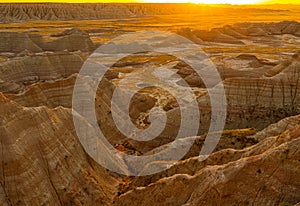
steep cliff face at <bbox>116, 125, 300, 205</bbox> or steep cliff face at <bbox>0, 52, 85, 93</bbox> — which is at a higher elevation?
steep cliff face at <bbox>116, 125, 300, 205</bbox>

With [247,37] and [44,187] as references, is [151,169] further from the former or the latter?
[247,37]

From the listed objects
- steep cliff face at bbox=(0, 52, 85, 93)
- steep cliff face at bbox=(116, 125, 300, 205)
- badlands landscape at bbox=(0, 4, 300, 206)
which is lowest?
steep cliff face at bbox=(0, 52, 85, 93)

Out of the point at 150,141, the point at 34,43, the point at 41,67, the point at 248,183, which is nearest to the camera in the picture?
the point at 248,183

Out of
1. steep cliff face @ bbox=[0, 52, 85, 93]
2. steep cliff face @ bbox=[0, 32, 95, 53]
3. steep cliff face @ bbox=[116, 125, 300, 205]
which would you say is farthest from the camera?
steep cliff face @ bbox=[0, 32, 95, 53]

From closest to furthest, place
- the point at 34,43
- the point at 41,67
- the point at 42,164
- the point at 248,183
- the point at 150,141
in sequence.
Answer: the point at 248,183
the point at 42,164
the point at 150,141
the point at 41,67
the point at 34,43

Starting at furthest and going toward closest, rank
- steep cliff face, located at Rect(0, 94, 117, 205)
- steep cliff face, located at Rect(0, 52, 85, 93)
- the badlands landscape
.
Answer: steep cliff face, located at Rect(0, 52, 85, 93) → steep cliff face, located at Rect(0, 94, 117, 205) → the badlands landscape

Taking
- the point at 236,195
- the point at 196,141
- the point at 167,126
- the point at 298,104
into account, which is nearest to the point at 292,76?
the point at 298,104

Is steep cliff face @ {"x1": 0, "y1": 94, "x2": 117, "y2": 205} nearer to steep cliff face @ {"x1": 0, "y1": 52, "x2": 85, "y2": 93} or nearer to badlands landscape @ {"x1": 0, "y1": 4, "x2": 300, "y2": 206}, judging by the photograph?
badlands landscape @ {"x1": 0, "y1": 4, "x2": 300, "y2": 206}

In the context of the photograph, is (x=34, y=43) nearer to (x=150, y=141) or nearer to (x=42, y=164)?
(x=150, y=141)

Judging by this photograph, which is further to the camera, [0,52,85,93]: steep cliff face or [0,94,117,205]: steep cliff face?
[0,52,85,93]: steep cliff face

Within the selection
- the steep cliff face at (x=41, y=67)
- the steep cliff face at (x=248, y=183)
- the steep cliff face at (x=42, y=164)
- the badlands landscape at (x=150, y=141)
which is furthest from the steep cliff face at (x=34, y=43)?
the steep cliff face at (x=248, y=183)

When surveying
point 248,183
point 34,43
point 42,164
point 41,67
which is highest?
point 248,183

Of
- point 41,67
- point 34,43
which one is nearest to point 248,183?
point 41,67

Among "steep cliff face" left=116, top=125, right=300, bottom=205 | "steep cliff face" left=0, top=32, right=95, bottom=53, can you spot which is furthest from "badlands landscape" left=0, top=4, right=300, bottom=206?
"steep cliff face" left=0, top=32, right=95, bottom=53
